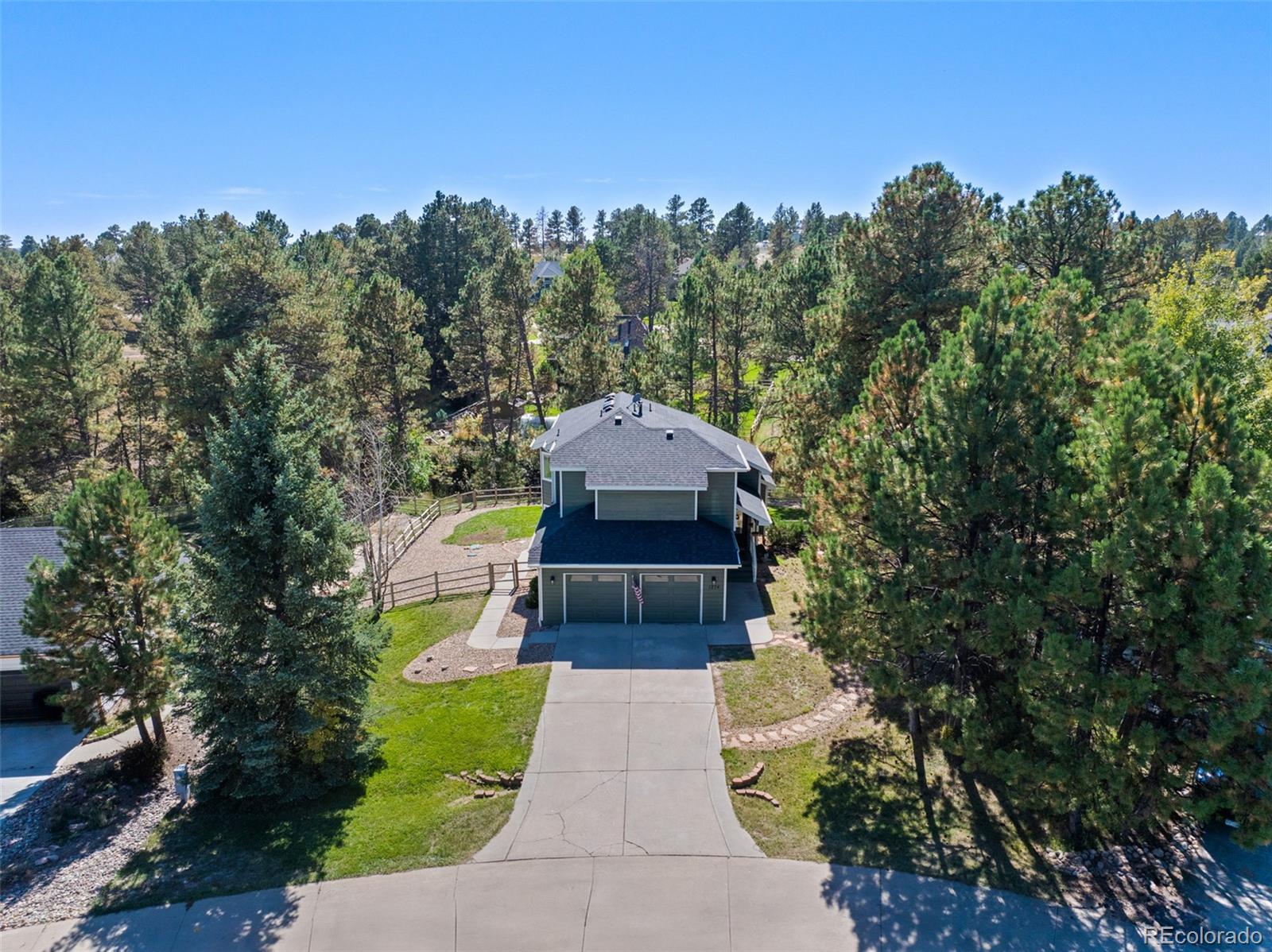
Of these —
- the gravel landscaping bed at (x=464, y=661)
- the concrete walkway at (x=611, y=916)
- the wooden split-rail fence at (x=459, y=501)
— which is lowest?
the concrete walkway at (x=611, y=916)

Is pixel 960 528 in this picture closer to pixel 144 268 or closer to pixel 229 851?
pixel 229 851

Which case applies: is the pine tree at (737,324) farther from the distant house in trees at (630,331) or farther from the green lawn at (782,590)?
the distant house in trees at (630,331)

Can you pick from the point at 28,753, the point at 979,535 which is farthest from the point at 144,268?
the point at 979,535

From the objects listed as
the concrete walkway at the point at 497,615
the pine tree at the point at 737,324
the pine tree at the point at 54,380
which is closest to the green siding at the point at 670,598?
the concrete walkway at the point at 497,615

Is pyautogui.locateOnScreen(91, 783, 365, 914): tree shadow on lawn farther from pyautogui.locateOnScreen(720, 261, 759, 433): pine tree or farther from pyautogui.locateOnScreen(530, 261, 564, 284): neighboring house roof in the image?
pyautogui.locateOnScreen(530, 261, 564, 284): neighboring house roof

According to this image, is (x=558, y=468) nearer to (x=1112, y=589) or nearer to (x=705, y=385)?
(x=1112, y=589)

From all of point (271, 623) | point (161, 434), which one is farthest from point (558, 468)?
point (161, 434)

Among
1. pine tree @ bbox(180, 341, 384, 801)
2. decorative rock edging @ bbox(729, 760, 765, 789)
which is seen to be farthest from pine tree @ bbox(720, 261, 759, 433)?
pine tree @ bbox(180, 341, 384, 801)
